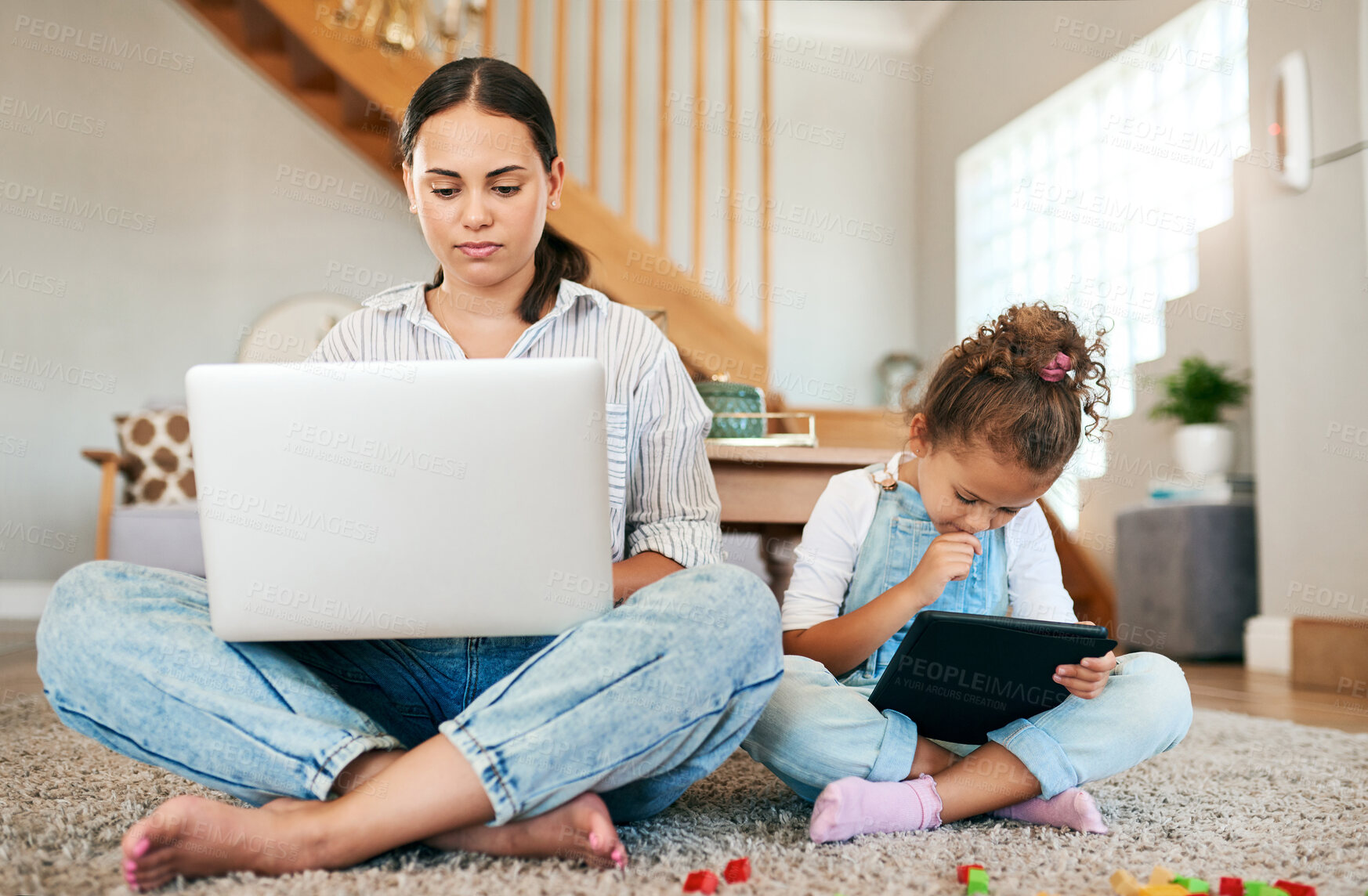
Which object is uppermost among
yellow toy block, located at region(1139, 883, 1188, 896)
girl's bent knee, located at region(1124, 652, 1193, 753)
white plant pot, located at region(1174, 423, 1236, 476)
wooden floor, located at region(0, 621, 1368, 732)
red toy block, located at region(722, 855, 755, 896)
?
white plant pot, located at region(1174, 423, 1236, 476)

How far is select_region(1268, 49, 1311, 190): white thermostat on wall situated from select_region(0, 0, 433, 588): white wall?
11.5 feet

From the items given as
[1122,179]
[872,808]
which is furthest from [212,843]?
[1122,179]

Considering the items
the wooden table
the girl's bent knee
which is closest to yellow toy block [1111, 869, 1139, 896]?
the girl's bent knee

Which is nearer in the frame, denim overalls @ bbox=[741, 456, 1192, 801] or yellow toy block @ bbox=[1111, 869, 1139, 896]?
yellow toy block @ bbox=[1111, 869, 1139, 896]

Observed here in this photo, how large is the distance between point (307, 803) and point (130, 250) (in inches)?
170

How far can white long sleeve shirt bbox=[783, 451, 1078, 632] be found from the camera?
1206 mm

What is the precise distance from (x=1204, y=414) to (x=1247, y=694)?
127 cm

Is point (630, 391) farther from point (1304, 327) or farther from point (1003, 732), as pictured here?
point (1304, 327)

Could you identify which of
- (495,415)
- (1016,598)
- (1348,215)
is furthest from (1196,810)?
(1348,215)

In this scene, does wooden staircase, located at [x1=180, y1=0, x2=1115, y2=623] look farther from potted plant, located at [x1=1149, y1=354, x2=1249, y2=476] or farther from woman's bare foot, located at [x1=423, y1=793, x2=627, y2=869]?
woman's bare foot, located at [x1=423, y1=793, x2=627, y2=869]

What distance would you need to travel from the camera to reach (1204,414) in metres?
3.39

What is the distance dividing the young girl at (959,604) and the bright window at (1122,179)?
2146 millimetres

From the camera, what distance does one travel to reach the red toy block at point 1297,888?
812mm

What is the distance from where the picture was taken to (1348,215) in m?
2.69
